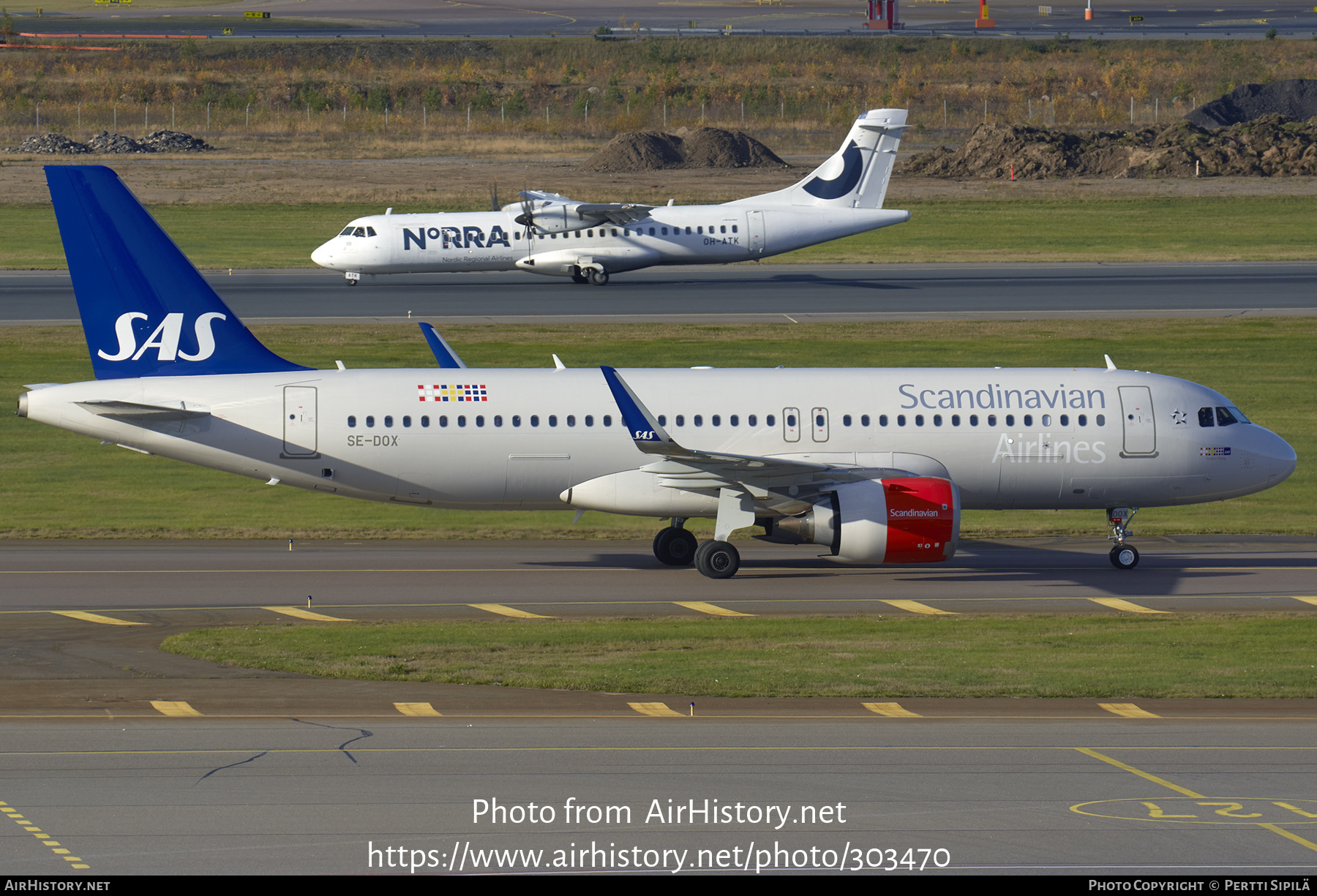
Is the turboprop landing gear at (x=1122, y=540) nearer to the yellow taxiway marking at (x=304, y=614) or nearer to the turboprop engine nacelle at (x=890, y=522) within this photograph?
the turboprop engine nacelle at (x=890, y=522)

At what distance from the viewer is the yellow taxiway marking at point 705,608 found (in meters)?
29.0

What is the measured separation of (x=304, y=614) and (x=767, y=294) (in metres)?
46.1

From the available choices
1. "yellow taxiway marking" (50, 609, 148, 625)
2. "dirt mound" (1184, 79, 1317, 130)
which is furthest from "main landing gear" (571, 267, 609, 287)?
"dirt mound" (1184, 79, 1317, 130)

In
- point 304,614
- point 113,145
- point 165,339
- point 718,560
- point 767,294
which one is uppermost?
point 113,145

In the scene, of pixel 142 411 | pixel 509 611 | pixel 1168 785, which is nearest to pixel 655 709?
pixel 509 611

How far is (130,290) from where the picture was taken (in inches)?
1248

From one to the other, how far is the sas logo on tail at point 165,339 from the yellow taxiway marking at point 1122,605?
18.3m

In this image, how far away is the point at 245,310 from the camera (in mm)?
65562

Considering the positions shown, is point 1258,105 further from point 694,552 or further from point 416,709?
point 416,709

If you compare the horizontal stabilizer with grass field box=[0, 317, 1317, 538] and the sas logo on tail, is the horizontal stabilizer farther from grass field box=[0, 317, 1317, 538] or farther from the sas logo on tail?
grass field box=[0, 317, 1317, 538]

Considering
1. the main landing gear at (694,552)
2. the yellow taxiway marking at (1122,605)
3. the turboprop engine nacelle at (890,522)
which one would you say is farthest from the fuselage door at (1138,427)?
the main landing gear at (694,552)

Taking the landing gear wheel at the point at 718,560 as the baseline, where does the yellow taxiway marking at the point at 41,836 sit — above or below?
below

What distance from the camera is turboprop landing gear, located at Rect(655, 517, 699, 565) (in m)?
33.6
